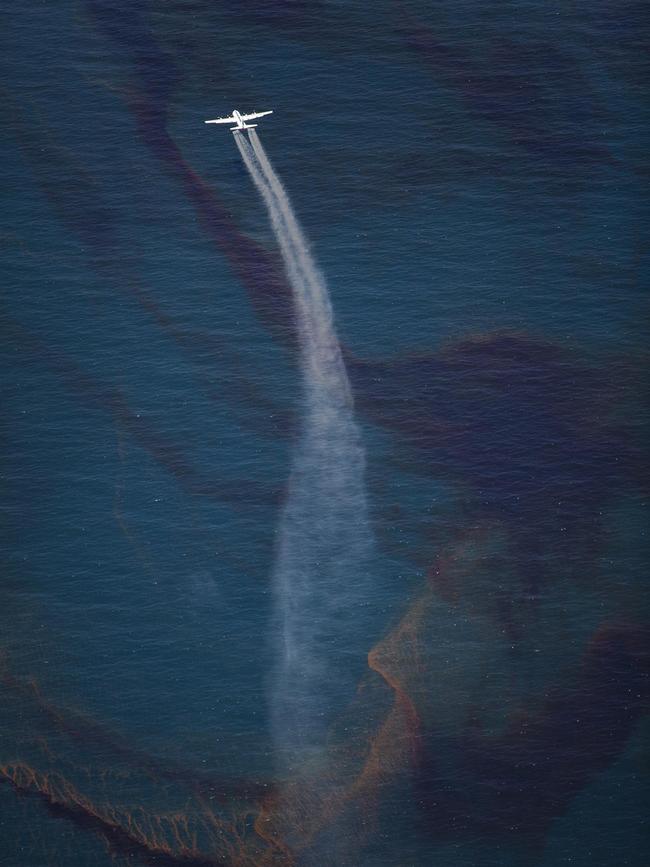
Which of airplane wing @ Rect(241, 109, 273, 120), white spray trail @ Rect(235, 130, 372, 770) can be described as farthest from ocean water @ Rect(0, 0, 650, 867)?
airplane wing @ Rect(241, 109, 273, 120)

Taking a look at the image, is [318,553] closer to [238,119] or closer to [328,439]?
[328,439]

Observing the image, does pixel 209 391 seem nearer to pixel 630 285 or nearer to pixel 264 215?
A: pixel 264 215

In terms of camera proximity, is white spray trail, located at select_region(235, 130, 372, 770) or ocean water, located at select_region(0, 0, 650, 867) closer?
ocean water, located at select_region(0, 0, 650, 867)

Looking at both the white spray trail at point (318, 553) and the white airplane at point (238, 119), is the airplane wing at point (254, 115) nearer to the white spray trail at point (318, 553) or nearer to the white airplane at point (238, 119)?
the white airplane at point (238, 119)

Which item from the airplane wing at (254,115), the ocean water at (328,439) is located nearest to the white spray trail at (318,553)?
the ocean water at (328,439)

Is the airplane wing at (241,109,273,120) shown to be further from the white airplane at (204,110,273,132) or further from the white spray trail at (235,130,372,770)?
the white spray trail at (235,130,372,770)

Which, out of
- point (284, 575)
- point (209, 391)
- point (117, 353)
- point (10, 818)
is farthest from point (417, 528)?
point (10, 818)
